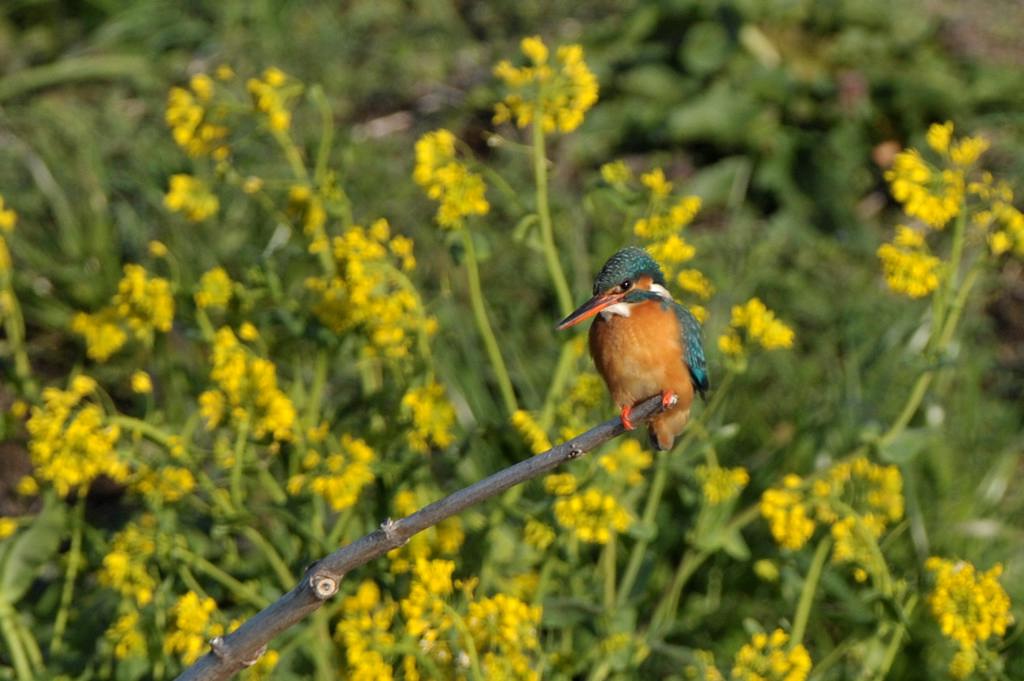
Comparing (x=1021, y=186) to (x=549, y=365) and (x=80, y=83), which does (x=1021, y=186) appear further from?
(x=80, y=83)

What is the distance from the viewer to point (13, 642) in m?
3.13

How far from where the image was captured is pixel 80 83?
5938 millimetres

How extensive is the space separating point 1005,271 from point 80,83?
11.7 feet

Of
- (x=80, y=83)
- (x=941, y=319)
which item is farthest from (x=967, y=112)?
(x=80, y=83)

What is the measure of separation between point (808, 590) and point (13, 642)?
5.38ft

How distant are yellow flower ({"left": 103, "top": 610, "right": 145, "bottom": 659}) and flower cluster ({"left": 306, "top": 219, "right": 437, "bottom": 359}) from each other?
0.72m

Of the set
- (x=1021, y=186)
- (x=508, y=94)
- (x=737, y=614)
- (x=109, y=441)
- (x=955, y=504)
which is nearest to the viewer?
(x=109, y=441)

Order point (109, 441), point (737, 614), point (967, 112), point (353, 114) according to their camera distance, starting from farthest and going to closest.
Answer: point (353, 114) < point (967, 112) < point (737, 614) < point (109, 441)

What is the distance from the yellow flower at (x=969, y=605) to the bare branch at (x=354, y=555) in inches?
36.8

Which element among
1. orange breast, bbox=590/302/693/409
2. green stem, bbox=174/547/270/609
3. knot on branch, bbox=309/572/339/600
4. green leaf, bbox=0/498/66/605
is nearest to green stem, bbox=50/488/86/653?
green leaf, bbox=0/498/66/605

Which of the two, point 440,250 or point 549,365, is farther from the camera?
point 440,250

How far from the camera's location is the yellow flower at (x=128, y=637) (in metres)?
2.92

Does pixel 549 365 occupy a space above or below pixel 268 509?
below

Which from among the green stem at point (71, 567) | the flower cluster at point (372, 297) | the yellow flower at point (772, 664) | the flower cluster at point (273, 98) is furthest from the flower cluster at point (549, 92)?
the green stem at point (71, 567)
